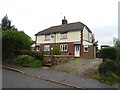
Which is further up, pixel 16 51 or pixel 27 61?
pixel 16 51

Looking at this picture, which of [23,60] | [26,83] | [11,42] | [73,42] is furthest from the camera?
[73,42]

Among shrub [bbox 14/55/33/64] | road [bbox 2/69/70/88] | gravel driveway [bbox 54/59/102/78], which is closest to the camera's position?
road [bbox 2/69/70/88]

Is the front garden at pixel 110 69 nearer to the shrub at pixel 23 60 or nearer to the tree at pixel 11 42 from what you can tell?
the shrub at pixel 23 60

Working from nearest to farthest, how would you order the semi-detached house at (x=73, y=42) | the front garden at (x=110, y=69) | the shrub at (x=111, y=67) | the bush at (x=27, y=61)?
1. the front garden at (x=110, y=69)
2. the shrub at (x=111, y=67)
3. the bush at (x=27, y=61)
4. the semi-detached house at (x=73, y=42)

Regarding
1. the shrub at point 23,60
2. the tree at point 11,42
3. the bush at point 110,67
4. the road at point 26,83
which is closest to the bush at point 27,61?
the shrub at point 23,60

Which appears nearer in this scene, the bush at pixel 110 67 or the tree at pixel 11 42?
the bush at pixel 110 67

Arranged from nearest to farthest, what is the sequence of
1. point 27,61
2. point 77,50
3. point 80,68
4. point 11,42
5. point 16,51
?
point 80,68 < point 27,61 < point 11,42 < point 16,51 < point 77,50

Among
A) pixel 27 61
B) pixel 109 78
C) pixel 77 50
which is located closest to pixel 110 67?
pixel 109 78

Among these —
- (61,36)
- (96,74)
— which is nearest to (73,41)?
(61,36)

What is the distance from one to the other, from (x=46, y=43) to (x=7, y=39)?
41.2 ft

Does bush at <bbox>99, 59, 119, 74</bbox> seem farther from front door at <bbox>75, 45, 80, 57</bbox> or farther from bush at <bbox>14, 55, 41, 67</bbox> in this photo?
front door at <bbox>75, 45, 80, 57</bbox>

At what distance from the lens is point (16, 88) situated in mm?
5289

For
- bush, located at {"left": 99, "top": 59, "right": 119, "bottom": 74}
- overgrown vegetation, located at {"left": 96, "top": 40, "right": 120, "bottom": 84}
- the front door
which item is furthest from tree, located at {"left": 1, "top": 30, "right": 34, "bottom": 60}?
bush, located at {"left": 99, "top": 59, "right": 119, "bottom": 74}

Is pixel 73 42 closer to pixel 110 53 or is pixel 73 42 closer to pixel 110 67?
pixel 110 53
